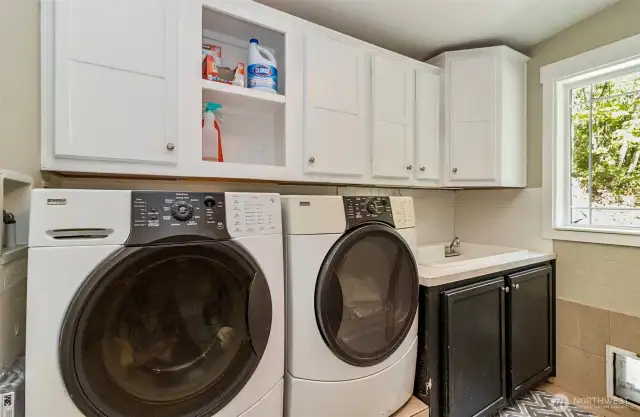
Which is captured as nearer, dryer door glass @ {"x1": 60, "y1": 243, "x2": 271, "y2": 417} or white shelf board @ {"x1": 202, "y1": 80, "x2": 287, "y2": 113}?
dryer door glass @ {"x1": 60, "y1": 243, "x2": 271, "y2": 417}

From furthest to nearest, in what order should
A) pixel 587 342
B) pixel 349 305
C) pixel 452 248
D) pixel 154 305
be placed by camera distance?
pixel 452 248 → pixel 587 342 → pixel 349 305 → pixel 154 305

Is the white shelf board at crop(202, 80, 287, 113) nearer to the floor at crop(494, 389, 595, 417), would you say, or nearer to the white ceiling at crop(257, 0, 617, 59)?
the white ceiling at crop(257, 0, 617, 59)

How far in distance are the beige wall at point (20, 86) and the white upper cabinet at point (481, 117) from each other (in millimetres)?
2188

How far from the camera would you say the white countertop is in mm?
1596

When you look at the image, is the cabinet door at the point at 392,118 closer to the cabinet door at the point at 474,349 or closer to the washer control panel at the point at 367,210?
the washer control panel at the point at 367,210

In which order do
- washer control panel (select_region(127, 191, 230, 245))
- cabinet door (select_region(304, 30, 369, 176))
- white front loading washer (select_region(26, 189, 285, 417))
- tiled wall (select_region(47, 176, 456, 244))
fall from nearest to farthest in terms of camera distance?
white front loading washer (select_region(26, 189, 285, 417)) → washer control panel (select_region(127, 191, 230, 245)) → tiled wall (select_region(47, 176, 456, 244)) → cabinet door (select_region(304, 30, 369, 176))

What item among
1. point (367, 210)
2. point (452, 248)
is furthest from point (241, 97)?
point (452, 248)

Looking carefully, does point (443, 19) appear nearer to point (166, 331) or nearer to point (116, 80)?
point (116, 80)

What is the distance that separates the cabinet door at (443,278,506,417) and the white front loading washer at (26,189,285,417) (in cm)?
87

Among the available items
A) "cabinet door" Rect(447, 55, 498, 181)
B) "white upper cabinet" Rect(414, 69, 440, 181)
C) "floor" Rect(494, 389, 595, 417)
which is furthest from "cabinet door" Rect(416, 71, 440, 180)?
"floor" Rect(494, 389, 595, 417)

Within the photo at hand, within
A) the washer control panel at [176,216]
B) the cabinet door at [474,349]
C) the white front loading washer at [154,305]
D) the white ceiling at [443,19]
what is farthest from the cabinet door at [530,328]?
the washer control panel at [176,216]

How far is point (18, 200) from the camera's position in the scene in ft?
3.59

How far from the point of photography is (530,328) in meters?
1.99

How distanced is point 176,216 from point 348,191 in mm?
1384
